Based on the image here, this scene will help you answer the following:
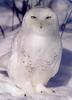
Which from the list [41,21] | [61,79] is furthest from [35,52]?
[61,79]

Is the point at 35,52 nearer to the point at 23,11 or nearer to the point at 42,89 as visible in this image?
the point at 42,89

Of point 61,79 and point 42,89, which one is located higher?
point 42,89

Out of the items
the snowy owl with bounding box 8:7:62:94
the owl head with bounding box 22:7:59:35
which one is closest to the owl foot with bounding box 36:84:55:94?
the snowy owl with bounding box 8:7:62:94

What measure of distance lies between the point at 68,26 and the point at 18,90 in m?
2.69

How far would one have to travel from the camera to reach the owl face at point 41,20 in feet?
7.91

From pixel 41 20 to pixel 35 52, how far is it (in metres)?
0.26

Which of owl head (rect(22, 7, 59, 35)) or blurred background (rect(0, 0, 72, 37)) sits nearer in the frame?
owl head (rect(22, 7, 59, 35))

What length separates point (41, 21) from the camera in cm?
241

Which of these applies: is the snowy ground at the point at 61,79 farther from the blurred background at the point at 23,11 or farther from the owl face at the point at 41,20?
the blurred background at the point at 23,11

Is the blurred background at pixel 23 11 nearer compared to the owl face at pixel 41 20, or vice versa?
the owl face at pixel 41 20

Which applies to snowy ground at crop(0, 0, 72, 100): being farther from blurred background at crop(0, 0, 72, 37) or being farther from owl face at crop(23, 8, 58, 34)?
blurred background at crop(0, 0, 72, 37)

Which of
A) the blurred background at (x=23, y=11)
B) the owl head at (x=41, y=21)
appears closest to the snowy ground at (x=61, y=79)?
the owl head at (x=41, y=21)

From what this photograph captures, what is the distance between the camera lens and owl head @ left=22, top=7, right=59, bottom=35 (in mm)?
2412

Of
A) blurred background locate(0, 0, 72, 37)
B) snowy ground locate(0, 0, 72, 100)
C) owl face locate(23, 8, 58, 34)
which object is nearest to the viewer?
owl face locate(23, 8, 58, 34)
